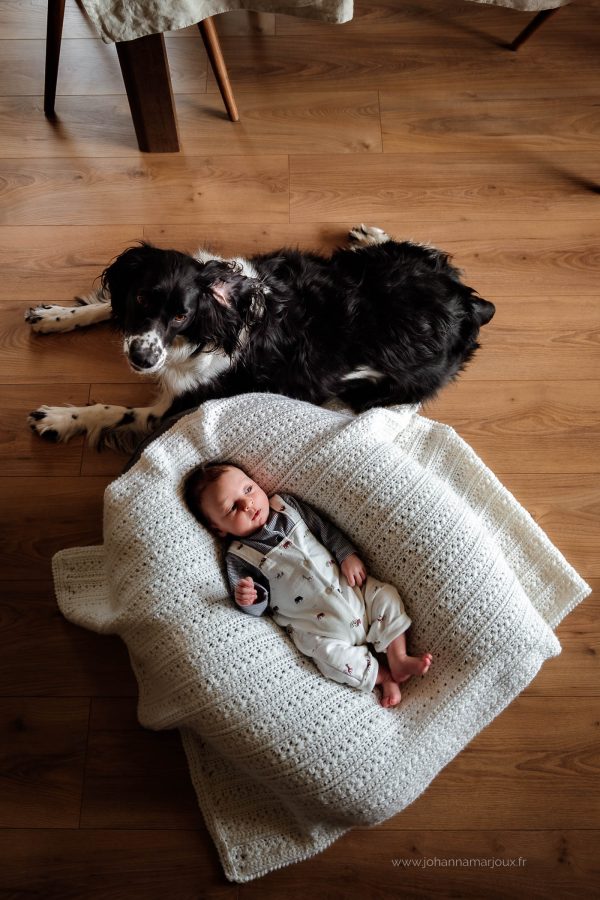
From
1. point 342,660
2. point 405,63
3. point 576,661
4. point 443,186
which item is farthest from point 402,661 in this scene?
point 405,63

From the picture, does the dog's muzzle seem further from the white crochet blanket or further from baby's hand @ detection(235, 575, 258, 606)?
baby's hand @ detection(235, 575, 258, 606)

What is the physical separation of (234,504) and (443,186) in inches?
58.9

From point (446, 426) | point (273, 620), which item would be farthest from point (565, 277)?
point (273, 620)

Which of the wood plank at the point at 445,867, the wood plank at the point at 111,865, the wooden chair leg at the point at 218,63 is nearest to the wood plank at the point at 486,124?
the wooden chair leg at the point at 218,63

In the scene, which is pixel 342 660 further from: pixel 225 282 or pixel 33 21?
pixel 33 21

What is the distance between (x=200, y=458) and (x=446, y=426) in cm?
74

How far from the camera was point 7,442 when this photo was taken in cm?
201

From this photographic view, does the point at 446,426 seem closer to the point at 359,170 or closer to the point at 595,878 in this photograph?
the point at 359,170

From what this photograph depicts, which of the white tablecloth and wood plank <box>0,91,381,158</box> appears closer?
the white tablecloth

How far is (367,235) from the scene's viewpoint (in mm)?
2254

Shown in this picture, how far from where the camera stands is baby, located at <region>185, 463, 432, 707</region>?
5.41ft

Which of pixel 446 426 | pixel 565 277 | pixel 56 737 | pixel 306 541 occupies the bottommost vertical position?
pixel 56 737

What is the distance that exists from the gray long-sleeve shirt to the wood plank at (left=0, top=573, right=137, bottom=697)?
0.42 m

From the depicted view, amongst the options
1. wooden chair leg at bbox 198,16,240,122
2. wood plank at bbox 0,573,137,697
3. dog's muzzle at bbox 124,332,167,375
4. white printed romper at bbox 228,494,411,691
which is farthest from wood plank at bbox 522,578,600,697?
wooden chair leg at bbox 198,16,240,122
